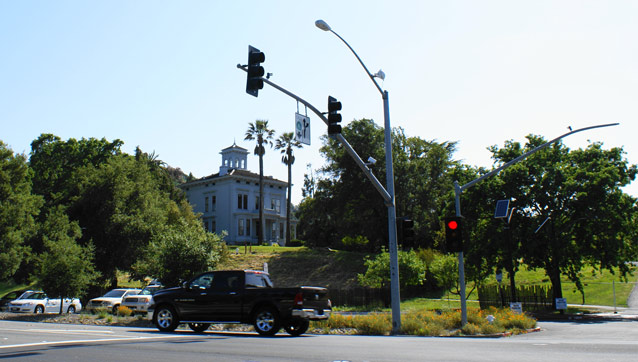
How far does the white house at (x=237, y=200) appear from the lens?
73.0m

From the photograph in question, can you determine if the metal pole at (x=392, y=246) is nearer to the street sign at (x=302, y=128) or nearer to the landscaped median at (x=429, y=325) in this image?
the landscaped median at (x=429, y=325)

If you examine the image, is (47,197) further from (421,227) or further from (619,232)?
(619,232)

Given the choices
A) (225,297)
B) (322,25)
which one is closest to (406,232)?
(225,297)

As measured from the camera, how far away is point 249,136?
233 feet

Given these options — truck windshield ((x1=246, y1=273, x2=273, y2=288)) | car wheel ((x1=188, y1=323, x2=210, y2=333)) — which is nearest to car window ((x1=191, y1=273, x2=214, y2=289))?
truck windshield ((x1=246, y1=273, x2=273, y2=288))

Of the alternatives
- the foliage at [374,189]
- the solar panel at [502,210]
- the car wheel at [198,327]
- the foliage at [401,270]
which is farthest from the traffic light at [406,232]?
the foliage at [374,189]

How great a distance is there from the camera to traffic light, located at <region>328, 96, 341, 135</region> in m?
14.9

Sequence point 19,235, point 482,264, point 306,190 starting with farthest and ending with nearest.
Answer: point 306,190 < point 19,235 < point 482,264

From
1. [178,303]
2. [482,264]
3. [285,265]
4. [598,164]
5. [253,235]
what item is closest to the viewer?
[178,303]

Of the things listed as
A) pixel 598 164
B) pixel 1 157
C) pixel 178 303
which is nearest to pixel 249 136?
pixel 1 157

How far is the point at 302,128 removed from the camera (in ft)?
49.4

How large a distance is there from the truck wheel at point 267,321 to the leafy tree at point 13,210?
30.3m

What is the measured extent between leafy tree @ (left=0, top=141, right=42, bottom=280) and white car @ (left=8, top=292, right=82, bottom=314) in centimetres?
851

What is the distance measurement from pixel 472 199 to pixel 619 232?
338 inches
